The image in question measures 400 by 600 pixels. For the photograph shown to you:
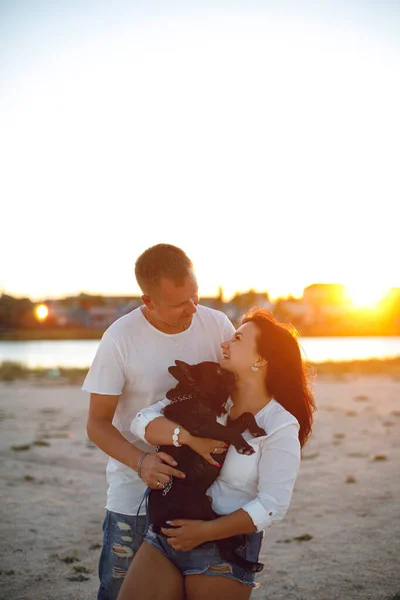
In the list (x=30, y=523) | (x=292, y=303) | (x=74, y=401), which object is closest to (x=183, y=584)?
(x=30, y=523)

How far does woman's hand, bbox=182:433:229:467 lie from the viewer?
9.52ft

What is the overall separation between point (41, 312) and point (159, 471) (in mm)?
106589

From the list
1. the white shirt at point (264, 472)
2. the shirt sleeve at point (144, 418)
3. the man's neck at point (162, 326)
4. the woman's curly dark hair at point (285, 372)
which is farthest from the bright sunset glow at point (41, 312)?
the white shirt at point (264, 472)

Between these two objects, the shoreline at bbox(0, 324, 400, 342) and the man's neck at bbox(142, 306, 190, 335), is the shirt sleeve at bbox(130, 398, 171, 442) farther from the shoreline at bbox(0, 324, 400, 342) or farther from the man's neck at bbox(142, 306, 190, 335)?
the shoreline at bbox(0, 324, 400, 342)

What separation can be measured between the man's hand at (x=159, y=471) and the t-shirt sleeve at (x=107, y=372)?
526 millimetres

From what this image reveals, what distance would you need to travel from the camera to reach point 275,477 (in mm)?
2883

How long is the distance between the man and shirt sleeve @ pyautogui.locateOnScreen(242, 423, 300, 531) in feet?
2.46

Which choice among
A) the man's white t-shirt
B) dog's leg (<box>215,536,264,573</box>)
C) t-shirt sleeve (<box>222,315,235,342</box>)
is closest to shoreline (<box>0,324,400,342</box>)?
t-shirt sleeve (<box>222,315,235,342</box>)

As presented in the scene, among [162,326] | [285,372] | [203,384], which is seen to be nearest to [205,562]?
[203,384]

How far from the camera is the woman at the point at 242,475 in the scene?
9.20 ft

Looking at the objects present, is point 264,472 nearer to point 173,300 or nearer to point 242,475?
point 242,475

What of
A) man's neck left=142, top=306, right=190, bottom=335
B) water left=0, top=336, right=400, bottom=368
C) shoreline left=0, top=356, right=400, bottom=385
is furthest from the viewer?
water left=0, top=336, right=400, bottom=368

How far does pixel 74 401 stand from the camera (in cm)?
1537

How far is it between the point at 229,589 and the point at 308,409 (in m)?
1.03
